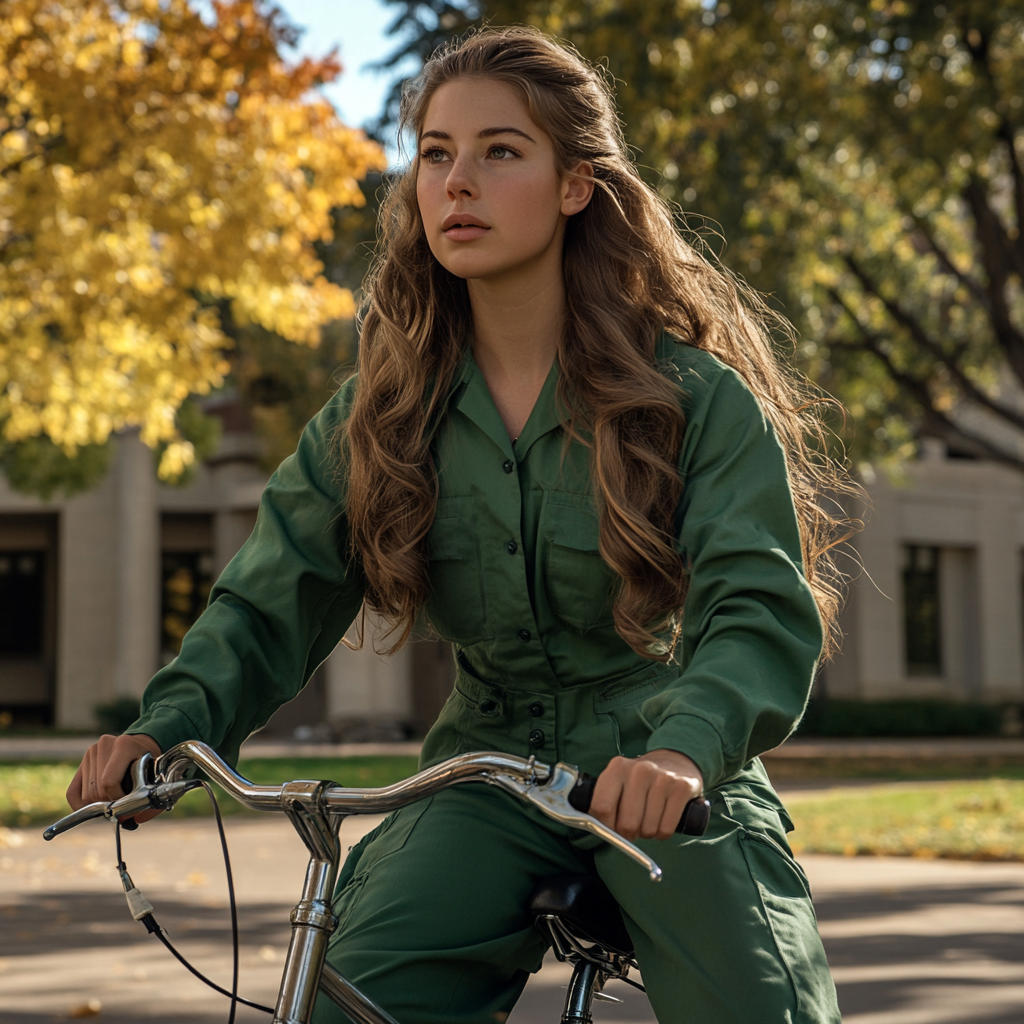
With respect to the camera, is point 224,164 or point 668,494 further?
point 224,164

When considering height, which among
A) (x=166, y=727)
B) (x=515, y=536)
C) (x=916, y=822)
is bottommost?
(x=916, y=822)

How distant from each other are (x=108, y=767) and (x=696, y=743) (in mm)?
842

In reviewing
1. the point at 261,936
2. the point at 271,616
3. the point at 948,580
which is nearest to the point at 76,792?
the point at 271,616

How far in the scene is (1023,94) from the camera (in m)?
14.3

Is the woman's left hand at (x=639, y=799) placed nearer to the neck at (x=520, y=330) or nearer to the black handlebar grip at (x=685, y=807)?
the black handlebar grip at (x=685, y=807)

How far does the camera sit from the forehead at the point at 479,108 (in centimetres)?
235

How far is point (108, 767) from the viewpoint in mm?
2086

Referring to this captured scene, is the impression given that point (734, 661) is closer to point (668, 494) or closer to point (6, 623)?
point (668, 494)

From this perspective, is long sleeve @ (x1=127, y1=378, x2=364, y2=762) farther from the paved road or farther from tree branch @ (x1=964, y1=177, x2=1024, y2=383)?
tree branch @ (x1=964, y1=177, x2=1024, y2=383)

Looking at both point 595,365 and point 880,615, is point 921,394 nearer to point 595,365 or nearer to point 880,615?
point 880,615

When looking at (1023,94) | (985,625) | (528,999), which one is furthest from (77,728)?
(528,999)

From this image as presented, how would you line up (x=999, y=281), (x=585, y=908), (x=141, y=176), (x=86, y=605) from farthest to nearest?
(x=86, y=605) → (x=999, y=281) → (x=141, y=176) → (x=585, y=908)

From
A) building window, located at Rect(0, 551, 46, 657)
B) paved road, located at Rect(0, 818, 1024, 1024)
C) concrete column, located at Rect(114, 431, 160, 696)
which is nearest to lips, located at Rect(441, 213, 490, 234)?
paved road, located at Rect(0, 818, 1024, 1024)

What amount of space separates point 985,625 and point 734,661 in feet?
102
